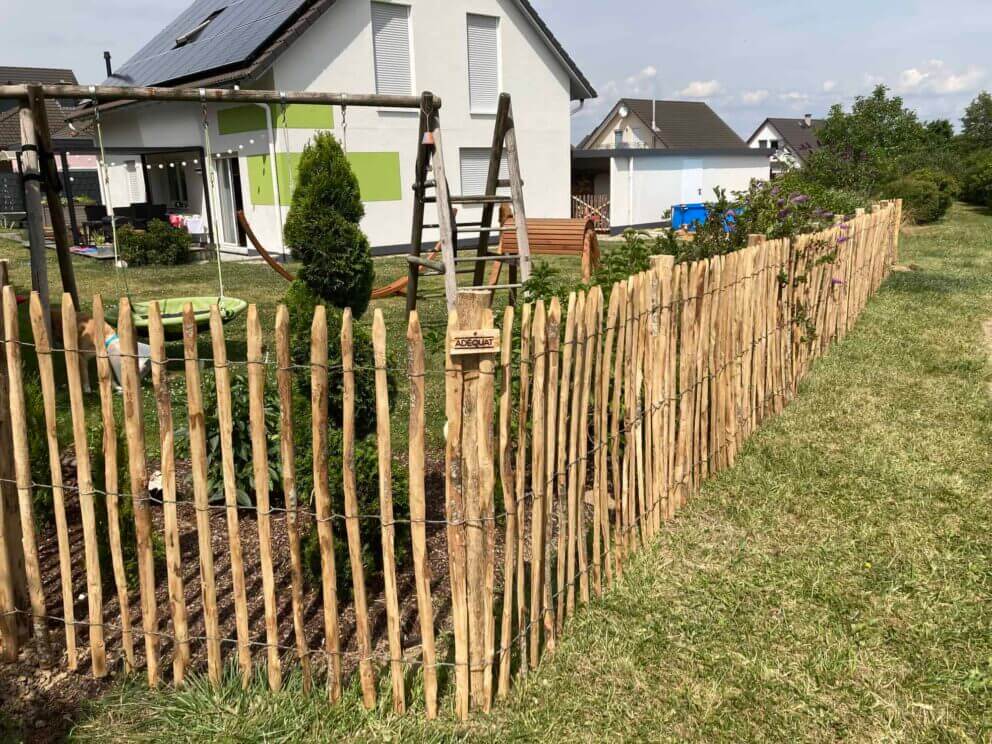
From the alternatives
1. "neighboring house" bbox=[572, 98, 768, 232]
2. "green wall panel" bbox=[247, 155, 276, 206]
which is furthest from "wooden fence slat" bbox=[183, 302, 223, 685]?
"neighboring house" bbox=[572, 98, 768, 232]

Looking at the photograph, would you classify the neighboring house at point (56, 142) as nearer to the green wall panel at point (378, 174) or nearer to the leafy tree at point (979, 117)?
the green wall panel at point (378, 174)

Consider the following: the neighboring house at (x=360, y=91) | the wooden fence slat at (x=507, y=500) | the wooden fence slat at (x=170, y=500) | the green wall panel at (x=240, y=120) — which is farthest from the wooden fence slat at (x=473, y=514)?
the green wall panel at (x=240, y=120)

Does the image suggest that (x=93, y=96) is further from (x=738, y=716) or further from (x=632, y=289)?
(x=738, y=716)

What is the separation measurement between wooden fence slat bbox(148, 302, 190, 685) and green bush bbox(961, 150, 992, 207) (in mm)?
29764

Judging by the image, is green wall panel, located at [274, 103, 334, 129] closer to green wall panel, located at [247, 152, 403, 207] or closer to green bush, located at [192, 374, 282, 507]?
green wall panel, located at [247, 152, 403, 207]

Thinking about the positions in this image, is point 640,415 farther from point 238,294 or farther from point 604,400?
point 238,294

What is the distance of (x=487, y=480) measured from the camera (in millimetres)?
2895

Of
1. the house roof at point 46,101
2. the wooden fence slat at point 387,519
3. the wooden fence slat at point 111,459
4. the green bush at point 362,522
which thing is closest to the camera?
the wooden fence slat at point 387,519

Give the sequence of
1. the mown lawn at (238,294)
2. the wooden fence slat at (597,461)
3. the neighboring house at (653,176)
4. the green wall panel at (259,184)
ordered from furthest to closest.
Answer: the neighboring house at (653,176) → the green wall panel at (259,184) → the mown lawn at (238,294) → the wooden fence slat at (597,461)

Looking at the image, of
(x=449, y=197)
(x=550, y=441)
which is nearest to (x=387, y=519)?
(x=550, y=441)

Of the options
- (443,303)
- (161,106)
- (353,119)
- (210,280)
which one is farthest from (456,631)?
(161,106)

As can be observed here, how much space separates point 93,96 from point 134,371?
14.8 feet

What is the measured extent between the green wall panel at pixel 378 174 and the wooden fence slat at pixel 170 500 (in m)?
15.9

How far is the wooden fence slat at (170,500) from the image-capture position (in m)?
2.81
